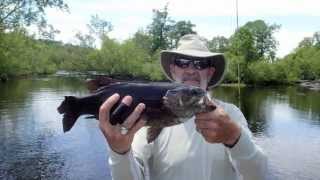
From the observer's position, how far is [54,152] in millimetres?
25234

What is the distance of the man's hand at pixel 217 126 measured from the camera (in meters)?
3.20

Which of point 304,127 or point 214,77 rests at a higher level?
point 214,77

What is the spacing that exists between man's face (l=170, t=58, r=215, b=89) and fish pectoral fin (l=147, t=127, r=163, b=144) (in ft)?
2.00

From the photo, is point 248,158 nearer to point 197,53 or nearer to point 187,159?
point 187,159

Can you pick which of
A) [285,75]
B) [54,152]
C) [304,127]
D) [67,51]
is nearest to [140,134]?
[54,152]

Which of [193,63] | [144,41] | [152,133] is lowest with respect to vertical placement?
[152,133]

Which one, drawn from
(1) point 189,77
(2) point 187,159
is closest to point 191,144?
(2) point 187,159

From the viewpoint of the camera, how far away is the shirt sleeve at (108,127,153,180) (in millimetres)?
3498

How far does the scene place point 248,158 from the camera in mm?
3486

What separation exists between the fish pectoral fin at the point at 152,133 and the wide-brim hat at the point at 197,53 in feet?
3.05

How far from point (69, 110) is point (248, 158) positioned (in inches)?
48.3

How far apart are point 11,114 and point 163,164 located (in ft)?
113

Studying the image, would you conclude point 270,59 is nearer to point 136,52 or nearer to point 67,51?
point 136,52

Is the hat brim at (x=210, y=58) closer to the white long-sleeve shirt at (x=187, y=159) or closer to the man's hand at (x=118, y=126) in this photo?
the white long-sleeve shirt at (x=187, y=159)
